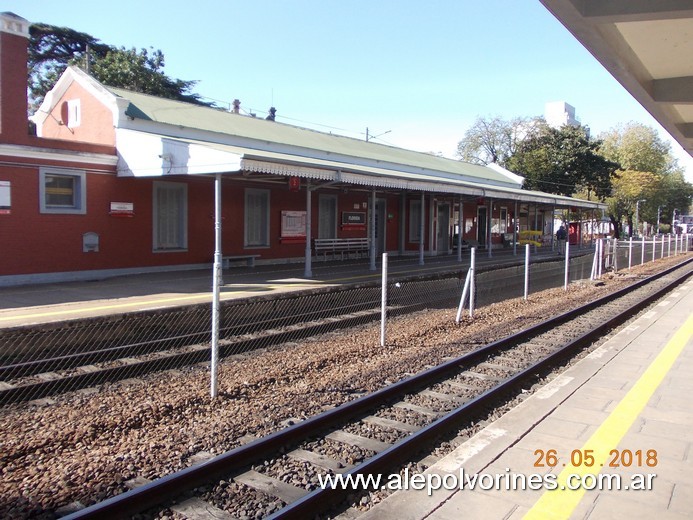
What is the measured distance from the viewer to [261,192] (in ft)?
59.0

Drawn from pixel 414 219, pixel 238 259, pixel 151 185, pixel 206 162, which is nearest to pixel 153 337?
pixel 206 162

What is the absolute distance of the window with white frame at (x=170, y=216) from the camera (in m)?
15.3

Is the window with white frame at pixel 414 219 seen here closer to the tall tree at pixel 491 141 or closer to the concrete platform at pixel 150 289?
the concrete platform at pixel 150 289

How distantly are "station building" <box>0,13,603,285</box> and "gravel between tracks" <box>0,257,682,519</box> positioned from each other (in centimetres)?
544

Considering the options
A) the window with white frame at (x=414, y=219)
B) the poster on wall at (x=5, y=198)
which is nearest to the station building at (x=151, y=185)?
the poster on wall at (x=5, y=198)

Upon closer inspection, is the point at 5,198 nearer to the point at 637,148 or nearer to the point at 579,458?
the point at 579,458

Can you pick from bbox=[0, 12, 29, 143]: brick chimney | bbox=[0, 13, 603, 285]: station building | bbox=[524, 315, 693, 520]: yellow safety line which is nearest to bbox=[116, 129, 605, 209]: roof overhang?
bbox=[0, 13, 603, 285]: station building

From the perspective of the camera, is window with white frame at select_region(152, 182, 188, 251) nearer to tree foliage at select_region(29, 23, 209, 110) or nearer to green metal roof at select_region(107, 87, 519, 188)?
green metal roof at select_region(107, 87, 519, 188)

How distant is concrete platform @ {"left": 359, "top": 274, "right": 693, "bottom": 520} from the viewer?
3.30 meters

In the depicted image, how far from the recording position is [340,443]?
14.9 feet

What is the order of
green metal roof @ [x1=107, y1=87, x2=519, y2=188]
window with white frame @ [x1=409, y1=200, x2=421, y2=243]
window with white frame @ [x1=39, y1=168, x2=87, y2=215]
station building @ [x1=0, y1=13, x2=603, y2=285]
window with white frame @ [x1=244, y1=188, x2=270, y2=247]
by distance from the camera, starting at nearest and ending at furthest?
1. station building @ [x1=0, y1=13, x2=603, y2=285]
2. window with white frame @ [x1=39, y1=168, x2=87, y2=215]
3. green metal roof @ [x1=107, y1=87, x2=519, y2=188]
4. window with white frame @ [x1=244, y1=188, x2=270, y2=247]
5. window with white frame @ [x1=409, y1=200, x2=421, y2=243]

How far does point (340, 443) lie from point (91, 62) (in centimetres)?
4009

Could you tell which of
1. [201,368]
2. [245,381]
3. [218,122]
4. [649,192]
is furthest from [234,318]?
[649,192]

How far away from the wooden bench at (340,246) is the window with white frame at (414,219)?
432 centimetres
